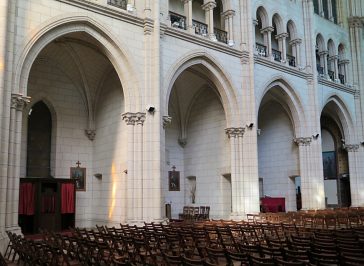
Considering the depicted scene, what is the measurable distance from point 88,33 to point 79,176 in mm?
7742

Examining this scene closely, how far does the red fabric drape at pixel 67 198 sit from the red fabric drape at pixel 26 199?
1.45m

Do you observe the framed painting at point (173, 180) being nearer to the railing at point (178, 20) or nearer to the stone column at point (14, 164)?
the railing at point (178, 20)

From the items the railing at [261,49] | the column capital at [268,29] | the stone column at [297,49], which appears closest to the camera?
the railing at [261,49]

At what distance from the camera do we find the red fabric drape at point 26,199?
16.6 metres

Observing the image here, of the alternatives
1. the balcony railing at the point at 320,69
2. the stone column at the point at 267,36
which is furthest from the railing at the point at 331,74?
the stone column at the point at 267,36

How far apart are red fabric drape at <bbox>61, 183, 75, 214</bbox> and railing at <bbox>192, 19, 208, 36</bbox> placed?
9.71m

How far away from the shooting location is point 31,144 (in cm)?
1970

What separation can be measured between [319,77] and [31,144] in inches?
732

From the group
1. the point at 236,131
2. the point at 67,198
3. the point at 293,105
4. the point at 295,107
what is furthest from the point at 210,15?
the point at 67,198

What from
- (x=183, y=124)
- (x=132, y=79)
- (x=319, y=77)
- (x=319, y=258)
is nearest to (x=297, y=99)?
(x=319, y=77)

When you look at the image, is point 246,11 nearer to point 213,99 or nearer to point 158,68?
point 213,99

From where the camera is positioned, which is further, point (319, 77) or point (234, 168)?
point (319, 77)

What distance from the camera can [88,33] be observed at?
1581cm

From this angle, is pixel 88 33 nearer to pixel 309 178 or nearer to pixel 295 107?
pixel 295 107
